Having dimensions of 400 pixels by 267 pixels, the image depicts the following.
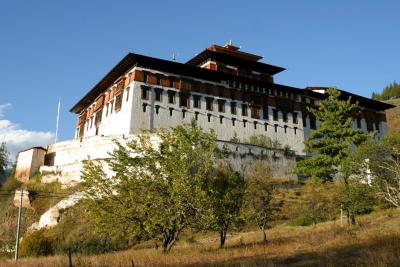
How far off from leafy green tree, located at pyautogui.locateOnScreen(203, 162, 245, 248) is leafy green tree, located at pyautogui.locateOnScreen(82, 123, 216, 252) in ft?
2.43

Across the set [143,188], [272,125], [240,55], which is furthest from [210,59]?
[143,188]

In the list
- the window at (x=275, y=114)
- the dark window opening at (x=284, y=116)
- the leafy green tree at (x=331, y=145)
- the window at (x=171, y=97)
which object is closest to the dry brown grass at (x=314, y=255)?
the leafy green tree at (x=331, y=145)

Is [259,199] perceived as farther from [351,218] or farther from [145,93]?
[145,93]

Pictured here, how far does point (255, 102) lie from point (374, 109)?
105 feet

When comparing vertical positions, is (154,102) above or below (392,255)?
above

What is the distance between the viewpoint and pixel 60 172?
187 feet

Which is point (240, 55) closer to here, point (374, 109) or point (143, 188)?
point (374, 109)

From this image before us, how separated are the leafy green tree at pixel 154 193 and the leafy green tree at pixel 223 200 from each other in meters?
0.74

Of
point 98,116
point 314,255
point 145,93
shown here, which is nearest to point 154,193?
point 314,255

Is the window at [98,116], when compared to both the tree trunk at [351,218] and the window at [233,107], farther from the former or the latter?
the tree trunk at [351,218]

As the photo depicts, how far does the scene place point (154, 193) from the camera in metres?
24.8

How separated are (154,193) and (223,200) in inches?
178

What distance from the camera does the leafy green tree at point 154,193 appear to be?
23.8m

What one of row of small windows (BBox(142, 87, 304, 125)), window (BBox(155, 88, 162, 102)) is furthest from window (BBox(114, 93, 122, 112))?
window (BBox(155, 88, 162, 102))
